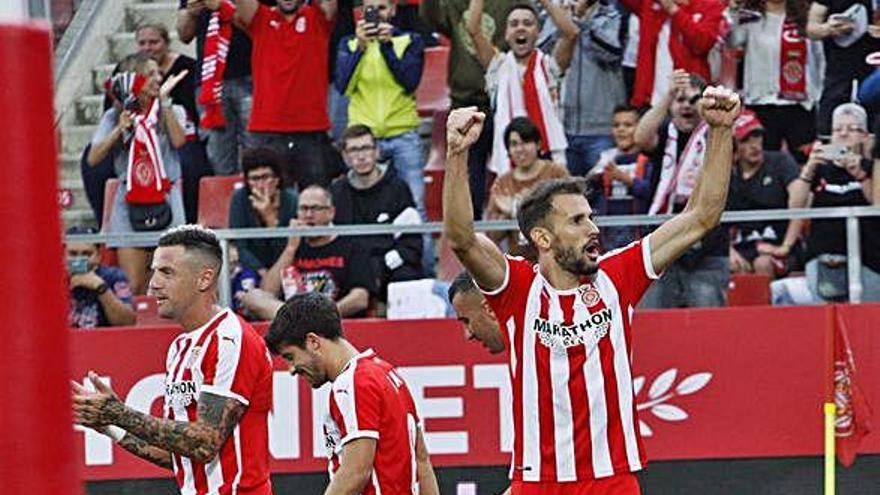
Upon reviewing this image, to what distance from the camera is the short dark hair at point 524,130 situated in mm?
12227

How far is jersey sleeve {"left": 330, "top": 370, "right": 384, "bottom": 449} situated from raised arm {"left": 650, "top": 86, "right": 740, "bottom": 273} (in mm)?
1243

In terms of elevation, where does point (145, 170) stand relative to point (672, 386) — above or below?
Answer: above

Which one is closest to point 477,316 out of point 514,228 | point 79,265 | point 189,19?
point 514,228

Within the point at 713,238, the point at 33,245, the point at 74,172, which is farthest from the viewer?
the point at 74,172

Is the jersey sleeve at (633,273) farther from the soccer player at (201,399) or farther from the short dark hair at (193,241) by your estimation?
the short dark hair at (193,241)

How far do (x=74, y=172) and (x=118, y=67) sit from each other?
Result: 2.08 m

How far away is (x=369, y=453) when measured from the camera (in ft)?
24.9

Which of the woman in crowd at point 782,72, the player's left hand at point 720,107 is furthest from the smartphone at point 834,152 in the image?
the player's left hand at point 720,107

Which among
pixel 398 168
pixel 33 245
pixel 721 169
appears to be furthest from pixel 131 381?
pixel 33 245

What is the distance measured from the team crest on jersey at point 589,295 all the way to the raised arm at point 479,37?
5798mm

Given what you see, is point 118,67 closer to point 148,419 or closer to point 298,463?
point 298,463

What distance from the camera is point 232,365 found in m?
7.68

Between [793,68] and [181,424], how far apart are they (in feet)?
21.6

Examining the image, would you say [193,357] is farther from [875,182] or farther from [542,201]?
[875,182]
